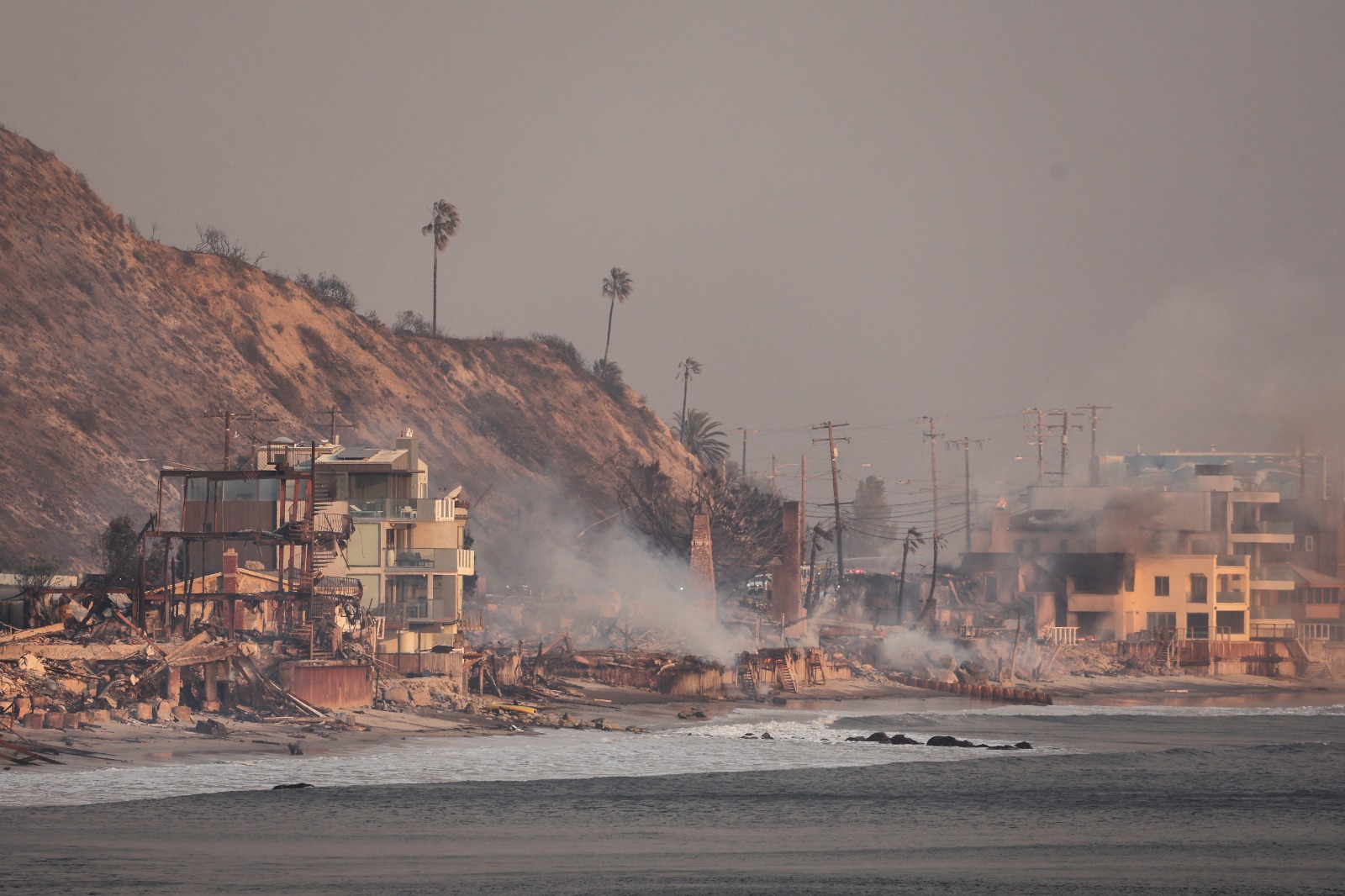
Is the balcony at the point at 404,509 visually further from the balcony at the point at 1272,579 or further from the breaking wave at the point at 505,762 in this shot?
the balcony at the point at 1272,579

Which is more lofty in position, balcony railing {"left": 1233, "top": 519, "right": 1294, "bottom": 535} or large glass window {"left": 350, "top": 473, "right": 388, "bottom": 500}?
large glass window {"left": 350, "top": 473, "right": 388, "bottom": 500}

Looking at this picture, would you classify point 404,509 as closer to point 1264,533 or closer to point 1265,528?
point 1264,533

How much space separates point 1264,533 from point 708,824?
99680 millimetres

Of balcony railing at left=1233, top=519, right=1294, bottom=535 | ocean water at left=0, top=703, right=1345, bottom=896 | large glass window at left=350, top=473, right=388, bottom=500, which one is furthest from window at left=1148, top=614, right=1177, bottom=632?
Answer: large glass window at left=350, top=473, right=388, bottom=500

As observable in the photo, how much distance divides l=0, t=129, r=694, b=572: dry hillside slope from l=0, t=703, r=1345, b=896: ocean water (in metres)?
42.3

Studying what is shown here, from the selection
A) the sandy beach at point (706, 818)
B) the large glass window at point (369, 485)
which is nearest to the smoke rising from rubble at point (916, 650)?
the sandy beach at point (706, 818)

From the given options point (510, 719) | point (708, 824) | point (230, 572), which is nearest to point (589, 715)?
point (510, 719)

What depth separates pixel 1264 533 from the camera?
13275 centimetres

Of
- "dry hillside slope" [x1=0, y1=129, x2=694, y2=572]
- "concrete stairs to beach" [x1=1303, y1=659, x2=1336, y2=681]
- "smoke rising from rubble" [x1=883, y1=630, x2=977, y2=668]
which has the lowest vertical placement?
"concrete stairs to beach" [x1=1303, y1=659, x2=1336, y2=681]

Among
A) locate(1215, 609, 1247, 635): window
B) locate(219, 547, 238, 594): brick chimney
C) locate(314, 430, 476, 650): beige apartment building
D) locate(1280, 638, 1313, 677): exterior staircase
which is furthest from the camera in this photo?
locate(1215, 609, 1247, 635): window

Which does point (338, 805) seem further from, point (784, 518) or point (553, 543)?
point (553, 543)

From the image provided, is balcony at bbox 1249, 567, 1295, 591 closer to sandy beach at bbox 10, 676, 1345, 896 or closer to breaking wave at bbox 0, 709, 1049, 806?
sandy beach at bbox 10, 676, 1345, 896

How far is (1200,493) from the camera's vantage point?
130375 mm

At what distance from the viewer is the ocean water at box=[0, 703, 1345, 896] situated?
121 feet
